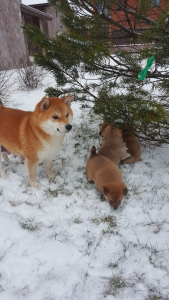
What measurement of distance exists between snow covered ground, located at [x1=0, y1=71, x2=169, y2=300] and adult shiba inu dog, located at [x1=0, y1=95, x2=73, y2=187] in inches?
20.2

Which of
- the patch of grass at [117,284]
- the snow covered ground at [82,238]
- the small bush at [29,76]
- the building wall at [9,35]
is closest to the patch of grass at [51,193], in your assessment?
the snow covered ground at [82,238]

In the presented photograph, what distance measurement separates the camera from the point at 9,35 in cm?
1053

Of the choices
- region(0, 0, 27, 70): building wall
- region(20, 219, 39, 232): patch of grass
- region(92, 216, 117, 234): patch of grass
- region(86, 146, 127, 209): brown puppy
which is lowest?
region(92, 216, 117, 234): patch of grass

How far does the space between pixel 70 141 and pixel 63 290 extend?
297 cm

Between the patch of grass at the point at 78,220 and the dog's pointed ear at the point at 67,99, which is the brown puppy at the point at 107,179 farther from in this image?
the dog's pointed ear at the point at 67,99

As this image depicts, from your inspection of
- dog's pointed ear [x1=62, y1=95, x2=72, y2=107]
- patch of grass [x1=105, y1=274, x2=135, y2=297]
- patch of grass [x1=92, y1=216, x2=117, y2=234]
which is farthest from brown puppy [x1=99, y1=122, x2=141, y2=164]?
patch of grass [x1=105, y1=274, x2=135, y2=297]

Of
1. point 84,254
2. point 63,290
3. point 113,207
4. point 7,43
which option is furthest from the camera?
point 7,43

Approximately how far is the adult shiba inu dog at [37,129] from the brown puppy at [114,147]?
0.87 metres

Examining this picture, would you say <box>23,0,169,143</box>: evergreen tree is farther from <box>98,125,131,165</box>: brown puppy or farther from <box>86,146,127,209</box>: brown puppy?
<box>86,146,127,209</box>: brown puppy

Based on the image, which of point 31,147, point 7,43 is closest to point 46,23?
point 7,43

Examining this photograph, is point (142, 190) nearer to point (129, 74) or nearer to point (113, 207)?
point (113, 207)

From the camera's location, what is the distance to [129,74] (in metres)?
3.46

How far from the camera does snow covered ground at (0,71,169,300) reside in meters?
1.75

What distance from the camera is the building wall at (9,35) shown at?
9.94 m
